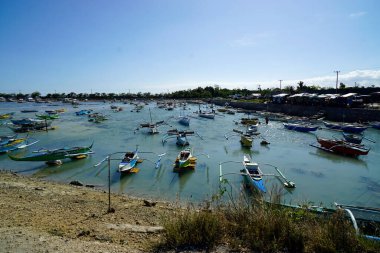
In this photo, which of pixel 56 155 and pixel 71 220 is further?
pixel 56 155

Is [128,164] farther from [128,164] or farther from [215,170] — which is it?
[215,170]

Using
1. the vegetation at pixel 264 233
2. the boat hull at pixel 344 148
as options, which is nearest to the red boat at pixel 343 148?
the boat hull at pixel 344 148

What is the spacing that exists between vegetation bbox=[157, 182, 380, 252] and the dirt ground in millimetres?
832

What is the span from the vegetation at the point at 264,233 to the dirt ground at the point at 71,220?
0.83 metres

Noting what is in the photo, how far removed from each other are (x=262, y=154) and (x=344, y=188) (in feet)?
31.1

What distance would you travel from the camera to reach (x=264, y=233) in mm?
5930

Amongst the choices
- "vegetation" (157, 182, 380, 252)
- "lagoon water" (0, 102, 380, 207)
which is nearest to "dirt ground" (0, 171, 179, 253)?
"vegetation" (157, 182, 380, 252)

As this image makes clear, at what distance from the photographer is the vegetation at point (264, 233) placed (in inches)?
218

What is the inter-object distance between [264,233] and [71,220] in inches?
242

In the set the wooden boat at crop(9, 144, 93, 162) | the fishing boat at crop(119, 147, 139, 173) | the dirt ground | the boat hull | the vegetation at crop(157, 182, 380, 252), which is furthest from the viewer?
the boat hull

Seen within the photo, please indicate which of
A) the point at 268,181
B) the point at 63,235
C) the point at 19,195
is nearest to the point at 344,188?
the point at 268,181

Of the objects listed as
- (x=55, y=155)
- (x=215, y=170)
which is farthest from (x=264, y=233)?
(x=55, y=155)

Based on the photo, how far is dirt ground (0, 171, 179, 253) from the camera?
6.34 meters

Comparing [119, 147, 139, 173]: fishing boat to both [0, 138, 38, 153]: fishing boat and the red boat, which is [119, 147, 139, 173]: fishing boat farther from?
the red boat
